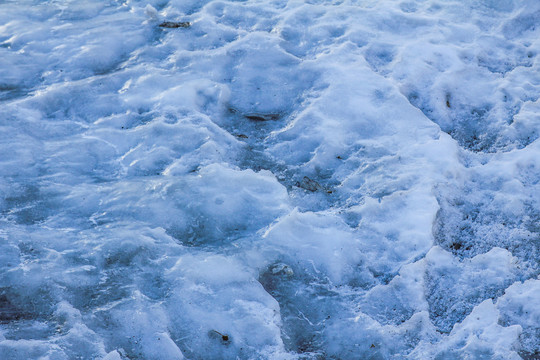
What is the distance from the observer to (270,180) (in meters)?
3.54

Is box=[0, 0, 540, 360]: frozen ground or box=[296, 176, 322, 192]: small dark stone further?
box=[296, 176, 322, 192]: small dark stone

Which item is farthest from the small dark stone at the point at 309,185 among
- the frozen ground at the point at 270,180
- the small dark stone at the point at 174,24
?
the small dark stone at the point at 174,24

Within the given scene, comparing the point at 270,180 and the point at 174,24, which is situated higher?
the point at 174,24

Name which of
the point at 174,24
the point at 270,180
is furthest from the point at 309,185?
the point at 174,24

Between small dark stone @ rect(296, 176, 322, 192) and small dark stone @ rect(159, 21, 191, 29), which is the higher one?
small dark stone @ rect(159, 21, 191, 29)

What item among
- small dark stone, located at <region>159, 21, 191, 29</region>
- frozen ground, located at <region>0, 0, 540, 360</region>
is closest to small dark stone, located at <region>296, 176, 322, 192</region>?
frozen ground, located at <region>0, 0, 540, 360</region>

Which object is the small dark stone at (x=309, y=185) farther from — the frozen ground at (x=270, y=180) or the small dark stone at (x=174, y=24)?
the small dark stone at (x=174, y=24)

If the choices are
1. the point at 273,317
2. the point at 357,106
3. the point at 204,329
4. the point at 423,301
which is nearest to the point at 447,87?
the point at 357,106

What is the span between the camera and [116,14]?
17.0ft

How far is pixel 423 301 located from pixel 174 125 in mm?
2072

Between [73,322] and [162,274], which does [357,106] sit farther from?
[73,322]

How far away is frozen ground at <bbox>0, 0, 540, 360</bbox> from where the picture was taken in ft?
8.96

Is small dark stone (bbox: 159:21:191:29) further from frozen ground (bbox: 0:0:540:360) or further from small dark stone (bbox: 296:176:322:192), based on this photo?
small dark stone (bbox: 296:176:322:192)

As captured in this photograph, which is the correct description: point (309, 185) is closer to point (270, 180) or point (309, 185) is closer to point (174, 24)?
point (270, 180)
